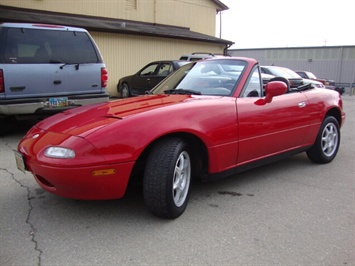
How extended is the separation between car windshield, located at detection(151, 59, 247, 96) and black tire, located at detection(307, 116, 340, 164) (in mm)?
1642

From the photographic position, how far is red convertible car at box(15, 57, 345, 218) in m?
2.77

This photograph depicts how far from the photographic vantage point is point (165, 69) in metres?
12.2

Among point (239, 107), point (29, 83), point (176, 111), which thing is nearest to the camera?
point (176, 111)

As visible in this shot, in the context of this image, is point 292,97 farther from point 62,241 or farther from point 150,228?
point 62,241

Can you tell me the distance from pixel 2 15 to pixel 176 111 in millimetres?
10946

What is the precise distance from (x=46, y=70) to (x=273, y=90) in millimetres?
3942

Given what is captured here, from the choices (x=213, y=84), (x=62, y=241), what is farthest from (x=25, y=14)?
(x=62, y=241)

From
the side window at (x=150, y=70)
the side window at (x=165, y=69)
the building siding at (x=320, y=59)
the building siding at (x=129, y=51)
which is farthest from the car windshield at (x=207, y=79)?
the building siding at (x=320, y=59)

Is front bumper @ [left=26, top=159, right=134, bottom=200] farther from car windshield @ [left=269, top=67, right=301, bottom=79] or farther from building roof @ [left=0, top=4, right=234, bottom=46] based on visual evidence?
car windshield @ [left=269, top=67, right=301, bottom=79]

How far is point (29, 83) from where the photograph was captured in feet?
19.2

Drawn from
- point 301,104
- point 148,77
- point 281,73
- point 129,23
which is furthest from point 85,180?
point 129,23

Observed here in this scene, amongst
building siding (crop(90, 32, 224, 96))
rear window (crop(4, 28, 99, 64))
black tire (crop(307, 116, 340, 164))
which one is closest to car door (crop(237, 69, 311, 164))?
black tire (crop(307, 116, 340, 164))

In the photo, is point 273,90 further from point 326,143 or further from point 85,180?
point 85,180

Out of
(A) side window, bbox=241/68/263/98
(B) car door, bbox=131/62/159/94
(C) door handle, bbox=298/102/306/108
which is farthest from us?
(B) car door, bbox=131/62/159/94
